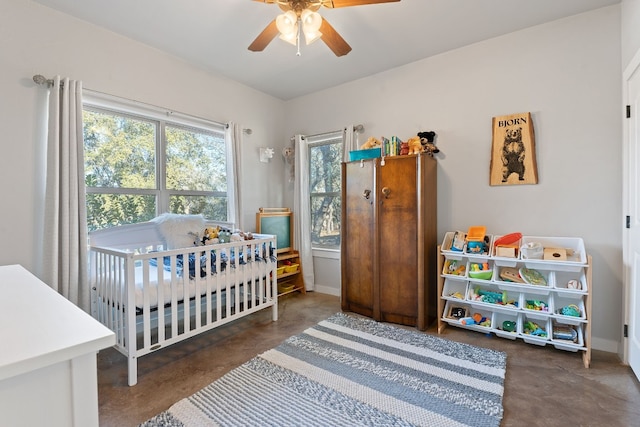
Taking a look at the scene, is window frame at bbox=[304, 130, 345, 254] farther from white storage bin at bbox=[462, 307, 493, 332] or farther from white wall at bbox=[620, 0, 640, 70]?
white wall at bbox=[620, 0, 640, 70]

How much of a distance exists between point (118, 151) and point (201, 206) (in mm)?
894

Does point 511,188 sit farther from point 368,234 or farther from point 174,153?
point 174,153

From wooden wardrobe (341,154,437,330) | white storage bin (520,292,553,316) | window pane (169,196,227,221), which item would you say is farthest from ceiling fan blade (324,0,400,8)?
white storage bin (520,292,553,316)

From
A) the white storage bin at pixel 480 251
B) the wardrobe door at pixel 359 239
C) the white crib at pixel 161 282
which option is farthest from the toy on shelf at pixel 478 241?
the white crib at pixel 161 282

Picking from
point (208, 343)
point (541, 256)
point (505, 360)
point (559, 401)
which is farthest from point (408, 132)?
point (208, 343)

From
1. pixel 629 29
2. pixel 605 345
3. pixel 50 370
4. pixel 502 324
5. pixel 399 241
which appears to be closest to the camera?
pixel 50 370

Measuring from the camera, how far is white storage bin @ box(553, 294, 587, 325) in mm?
2006

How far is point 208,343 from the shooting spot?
7.68 feet

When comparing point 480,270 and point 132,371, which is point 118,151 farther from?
point 480,270

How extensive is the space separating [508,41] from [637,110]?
113 cm

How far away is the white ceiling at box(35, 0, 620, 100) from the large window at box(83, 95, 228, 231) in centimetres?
66

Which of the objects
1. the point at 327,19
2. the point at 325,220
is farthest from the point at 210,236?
the point at 327,19

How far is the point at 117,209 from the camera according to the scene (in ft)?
8.27

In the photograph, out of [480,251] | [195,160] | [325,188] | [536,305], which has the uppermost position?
[195,160]
